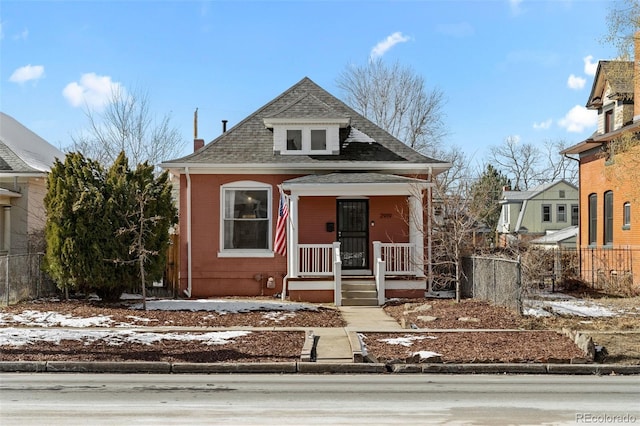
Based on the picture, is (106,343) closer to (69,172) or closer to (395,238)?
(69,172)

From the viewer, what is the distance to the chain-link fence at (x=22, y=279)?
17.3 m

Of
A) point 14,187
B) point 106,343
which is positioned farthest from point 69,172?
point 106,343

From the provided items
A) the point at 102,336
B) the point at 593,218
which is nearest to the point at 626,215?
the point at 593,218

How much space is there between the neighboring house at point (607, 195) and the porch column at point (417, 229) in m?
6.13

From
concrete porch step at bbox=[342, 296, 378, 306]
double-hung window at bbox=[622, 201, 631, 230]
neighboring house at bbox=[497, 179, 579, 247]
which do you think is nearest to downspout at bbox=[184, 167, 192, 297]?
concrete porch step at bbox=[342, 296, 378, 306]

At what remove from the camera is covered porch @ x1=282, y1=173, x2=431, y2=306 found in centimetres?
1945

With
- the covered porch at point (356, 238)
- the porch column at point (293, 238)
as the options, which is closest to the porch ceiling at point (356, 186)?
the covered porch at point (356, 238)

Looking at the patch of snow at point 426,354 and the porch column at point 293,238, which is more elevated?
the porch column at point 293,238

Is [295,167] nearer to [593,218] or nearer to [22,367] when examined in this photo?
[22,367]

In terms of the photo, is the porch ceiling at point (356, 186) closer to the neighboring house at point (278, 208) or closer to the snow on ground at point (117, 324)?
the neighboring house at point (278, 208)

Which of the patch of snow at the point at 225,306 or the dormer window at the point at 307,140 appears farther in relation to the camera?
the dormer window at the point at 307,140

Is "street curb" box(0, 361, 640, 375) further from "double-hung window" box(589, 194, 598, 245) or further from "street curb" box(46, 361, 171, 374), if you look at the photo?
"double-hung window" box(589, 194, 598, 245)

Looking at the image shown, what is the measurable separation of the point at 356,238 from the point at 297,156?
327cm

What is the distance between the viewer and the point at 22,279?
59.4 feet
